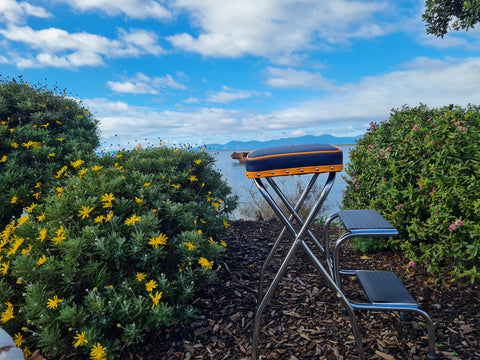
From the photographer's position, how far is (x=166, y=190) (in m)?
3.79

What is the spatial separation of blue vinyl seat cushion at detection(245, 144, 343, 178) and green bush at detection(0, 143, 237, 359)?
1066 mm

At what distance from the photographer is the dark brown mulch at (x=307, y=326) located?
2.44m

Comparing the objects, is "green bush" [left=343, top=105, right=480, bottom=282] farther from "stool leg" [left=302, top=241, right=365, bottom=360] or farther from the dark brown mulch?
"stool leg" [left=302, top=241, right=365, bottom=360]

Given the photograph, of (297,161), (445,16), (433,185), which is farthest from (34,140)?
(445,16)

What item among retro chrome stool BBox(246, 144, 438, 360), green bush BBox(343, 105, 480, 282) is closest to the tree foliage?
green bush BBox(343, 105, 480, 282)

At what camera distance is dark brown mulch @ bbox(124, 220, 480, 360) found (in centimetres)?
244

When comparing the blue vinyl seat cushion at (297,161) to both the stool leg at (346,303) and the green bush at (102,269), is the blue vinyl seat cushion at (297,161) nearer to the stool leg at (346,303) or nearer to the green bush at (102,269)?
the stool leg at (346,303)

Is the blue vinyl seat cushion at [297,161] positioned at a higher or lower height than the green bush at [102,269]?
higher

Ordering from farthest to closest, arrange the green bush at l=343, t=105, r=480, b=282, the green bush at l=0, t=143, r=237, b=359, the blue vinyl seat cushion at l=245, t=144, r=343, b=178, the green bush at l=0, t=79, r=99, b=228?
1. the green bush at l=0, t=79, r=99, b=228
2. the green bush at l=343, t=105, r=480, b=282
3. the green bush at l=0, t=143, r=237, b=359
4. the blue vinyl seat cushion at l=245, t=144, r=343, b=178

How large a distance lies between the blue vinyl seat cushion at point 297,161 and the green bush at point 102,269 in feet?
3.50

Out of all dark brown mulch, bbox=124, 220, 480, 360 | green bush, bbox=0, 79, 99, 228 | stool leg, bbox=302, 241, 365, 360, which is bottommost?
dark brown mulch, bbox=124, 220, 480, 360

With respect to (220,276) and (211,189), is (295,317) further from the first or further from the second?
(211,189)

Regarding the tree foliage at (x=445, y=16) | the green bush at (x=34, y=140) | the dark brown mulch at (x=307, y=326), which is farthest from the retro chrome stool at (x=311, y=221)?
the tree foliage at (x=445, y=16)

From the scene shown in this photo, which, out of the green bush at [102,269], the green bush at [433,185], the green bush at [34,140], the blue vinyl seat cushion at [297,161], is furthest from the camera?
the green bush at [34,140]
